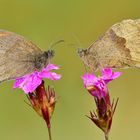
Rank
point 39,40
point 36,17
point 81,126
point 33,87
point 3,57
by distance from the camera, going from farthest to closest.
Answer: point 36,17
point 39,40
point 81,126
point 3,57
point 33,87

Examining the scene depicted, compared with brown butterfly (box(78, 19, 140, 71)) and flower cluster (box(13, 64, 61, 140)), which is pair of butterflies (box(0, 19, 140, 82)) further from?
flower cluster (box(13, 64, 61, 140))

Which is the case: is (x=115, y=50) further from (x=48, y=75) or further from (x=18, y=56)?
(x=18, y=56)

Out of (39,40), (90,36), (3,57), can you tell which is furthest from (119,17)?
(3,57)

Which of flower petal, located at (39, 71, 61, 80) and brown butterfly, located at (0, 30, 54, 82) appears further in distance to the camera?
brown butterfly, located at (0, 30, 54, 82)

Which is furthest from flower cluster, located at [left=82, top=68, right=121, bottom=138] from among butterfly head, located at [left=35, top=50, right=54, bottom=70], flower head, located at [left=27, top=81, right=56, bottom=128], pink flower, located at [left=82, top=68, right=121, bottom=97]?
butterfly head, located at [left=35, top=50, right=54, bottom=70]

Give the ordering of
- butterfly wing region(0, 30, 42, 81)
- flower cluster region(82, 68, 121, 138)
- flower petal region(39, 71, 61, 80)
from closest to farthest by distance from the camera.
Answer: flower cluster region(82, 68, 121, 138) → flower petal region(39, 71, 61, 80) → butterfly wing region(0, 30, 42, 81)

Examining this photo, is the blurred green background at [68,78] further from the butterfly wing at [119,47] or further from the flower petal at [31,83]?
the flower petal at [31,83]

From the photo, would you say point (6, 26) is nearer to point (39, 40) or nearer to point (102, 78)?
point (39, 40)
